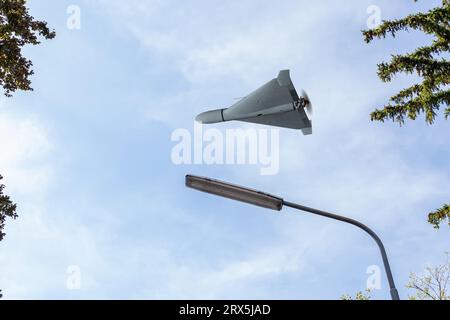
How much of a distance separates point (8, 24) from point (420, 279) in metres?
28.1

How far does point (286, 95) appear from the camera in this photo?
2250cm

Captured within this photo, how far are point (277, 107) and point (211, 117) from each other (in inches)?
167

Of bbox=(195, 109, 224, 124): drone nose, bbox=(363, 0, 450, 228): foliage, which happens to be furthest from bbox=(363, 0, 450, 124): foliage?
bbox=(195, 109, 224, 124): drone nose

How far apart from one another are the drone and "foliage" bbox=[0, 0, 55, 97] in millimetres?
9591

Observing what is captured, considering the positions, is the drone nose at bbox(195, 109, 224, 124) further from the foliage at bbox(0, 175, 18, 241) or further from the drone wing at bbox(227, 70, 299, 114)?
the foliage at bbox(0, 175, 18, 241)

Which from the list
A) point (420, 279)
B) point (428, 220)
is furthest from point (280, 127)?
point (420, 279)

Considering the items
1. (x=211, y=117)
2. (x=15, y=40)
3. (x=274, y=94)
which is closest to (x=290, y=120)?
(x=274, y=94)

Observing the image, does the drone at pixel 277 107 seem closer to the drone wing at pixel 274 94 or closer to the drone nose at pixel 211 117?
the drone wing at pixel 274 94

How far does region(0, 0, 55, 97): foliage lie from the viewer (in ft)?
60.1

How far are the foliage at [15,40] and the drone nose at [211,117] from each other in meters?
9.14

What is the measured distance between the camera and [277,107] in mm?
22844

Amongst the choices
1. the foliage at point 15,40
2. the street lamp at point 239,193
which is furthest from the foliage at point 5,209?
the street lamp at point 239,193
